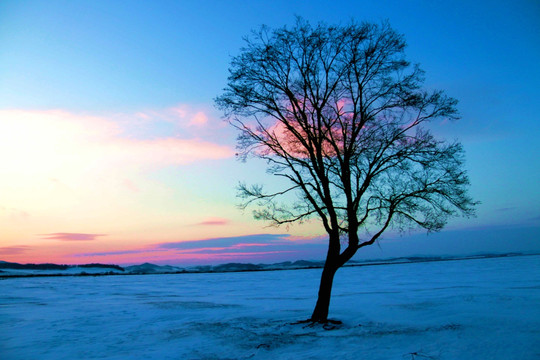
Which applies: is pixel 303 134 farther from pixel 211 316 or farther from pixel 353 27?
pixel 211 316

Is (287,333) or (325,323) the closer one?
(287,333)

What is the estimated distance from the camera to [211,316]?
62.8 ft

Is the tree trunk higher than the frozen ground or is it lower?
higher

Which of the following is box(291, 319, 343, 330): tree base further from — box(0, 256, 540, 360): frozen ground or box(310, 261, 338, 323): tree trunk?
box(0, 256, 540, 360): frozen ground

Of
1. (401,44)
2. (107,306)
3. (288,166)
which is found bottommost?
(107,306)

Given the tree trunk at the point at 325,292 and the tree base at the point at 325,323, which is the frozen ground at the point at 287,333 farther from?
the tree trunk at the point at 325,292

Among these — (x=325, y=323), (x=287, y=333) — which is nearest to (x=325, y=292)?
(x=325, y=323)

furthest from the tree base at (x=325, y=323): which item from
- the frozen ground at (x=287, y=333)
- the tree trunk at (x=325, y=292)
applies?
the frozen ground at (x=287, y=333)

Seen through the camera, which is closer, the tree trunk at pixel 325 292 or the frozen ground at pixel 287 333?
the frozen ground at pixel 287 333

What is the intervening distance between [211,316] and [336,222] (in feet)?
29.3

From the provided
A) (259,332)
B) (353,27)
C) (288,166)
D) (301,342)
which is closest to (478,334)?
(301,342)

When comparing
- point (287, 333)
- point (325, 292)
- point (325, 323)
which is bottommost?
point (287, 333)

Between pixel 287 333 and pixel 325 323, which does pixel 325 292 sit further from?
pixel 287 333

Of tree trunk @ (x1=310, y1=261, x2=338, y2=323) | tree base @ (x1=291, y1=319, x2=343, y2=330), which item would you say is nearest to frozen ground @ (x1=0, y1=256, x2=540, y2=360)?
tree base @ (x1=291, y1=319, x2=343, y2=330)
